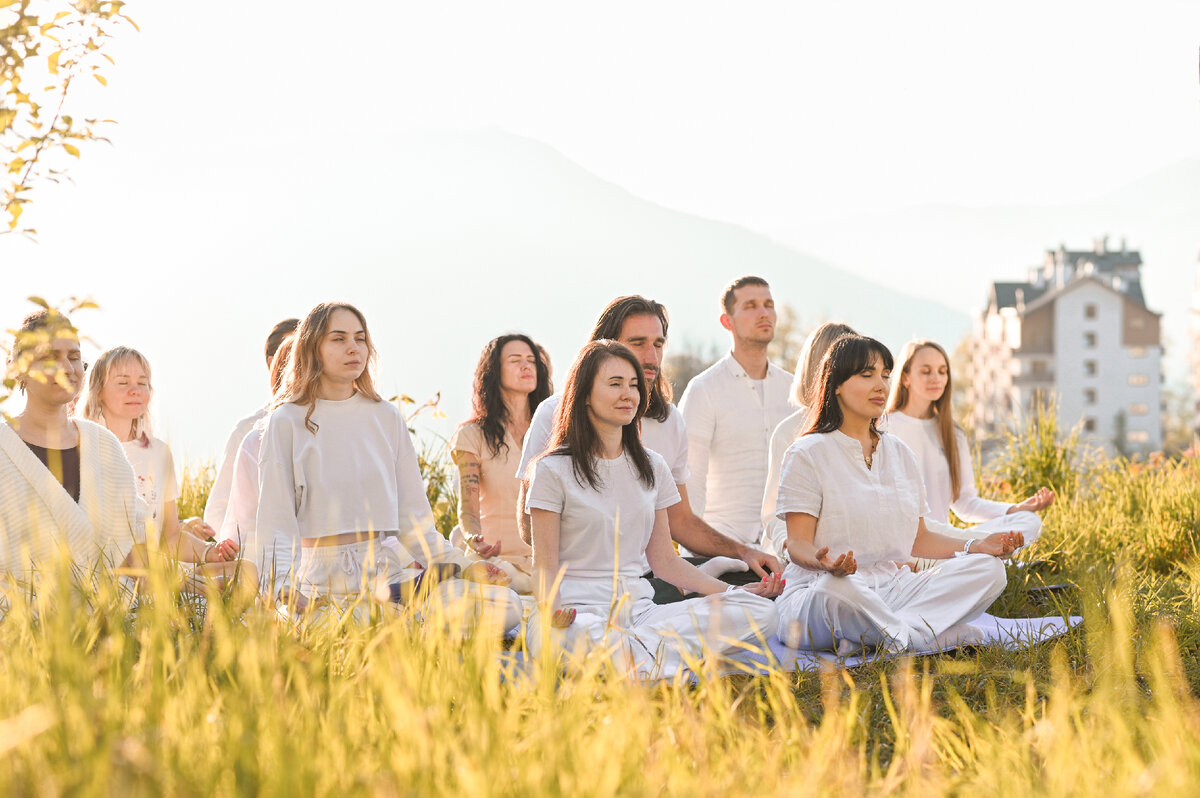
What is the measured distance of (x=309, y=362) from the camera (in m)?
5.80

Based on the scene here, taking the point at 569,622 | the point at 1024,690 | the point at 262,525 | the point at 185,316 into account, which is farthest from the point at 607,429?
the point at 185,316

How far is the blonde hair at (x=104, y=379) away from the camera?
722 centimetres

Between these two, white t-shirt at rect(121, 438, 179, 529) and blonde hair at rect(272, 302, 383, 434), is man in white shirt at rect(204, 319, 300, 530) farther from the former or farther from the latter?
blonde hair at rect(272, 302, 383, 434)

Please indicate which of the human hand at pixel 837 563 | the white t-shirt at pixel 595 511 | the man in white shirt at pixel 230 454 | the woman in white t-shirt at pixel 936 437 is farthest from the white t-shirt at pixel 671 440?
the man in white shirt at pixel 230 454

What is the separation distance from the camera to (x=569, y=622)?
501cm

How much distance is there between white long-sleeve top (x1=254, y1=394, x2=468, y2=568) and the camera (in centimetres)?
564

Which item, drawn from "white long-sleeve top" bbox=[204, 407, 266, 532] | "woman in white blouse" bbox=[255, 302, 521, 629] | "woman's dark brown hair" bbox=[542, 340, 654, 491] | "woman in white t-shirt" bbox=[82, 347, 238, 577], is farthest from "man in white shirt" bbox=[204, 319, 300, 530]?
"woman's dark brown hair" bbox=[542, 340, 654, 491]

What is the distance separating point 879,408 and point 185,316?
7073 inches

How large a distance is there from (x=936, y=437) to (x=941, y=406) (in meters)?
0.21

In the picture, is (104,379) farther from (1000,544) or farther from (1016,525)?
(1016,525)

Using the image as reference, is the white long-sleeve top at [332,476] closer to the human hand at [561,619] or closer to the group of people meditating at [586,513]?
the group of people meditating at [586,513]

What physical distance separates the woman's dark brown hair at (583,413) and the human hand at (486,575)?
57cm

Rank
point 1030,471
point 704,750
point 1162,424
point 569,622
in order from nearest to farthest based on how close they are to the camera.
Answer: point 704,750
point 569,622
point 1030,471
point 1162,424

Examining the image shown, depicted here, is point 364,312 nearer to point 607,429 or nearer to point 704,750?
point 607,429
